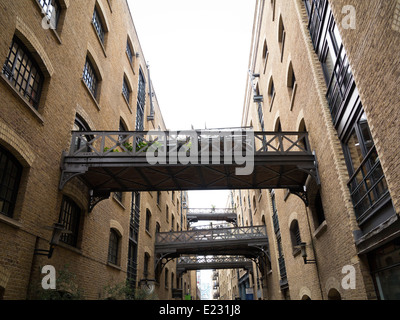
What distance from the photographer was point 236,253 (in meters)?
22.4

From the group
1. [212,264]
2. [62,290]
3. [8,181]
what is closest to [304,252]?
[62,290]

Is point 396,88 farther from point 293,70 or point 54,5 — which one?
point 54,5

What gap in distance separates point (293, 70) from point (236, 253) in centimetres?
1493

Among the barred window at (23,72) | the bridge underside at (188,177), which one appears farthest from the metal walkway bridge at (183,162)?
the barred window at (23,72)

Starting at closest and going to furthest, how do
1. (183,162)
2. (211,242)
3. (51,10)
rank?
(51,10)
(183,162)
(211,242)

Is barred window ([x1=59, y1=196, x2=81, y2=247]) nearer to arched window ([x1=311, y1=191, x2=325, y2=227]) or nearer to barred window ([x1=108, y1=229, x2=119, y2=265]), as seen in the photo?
barred window ([x1=108, y1=229, x2=119, y2=265])

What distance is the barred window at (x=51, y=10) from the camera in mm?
8560

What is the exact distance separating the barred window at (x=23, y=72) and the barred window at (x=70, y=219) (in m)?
2.98

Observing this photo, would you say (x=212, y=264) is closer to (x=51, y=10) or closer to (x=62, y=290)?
(x=62, y=290)

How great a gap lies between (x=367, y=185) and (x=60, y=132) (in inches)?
308

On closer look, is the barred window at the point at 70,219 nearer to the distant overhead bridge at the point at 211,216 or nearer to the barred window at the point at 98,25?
the barred window at the point at 98,25

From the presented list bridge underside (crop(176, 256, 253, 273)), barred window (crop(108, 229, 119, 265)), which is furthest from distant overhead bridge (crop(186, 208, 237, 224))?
barred window (crop(108, 229, 119, 265))

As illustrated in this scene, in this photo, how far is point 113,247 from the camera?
12539 millimetres
